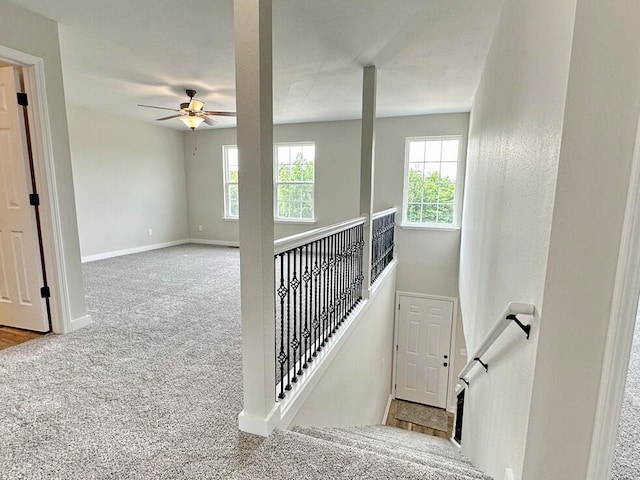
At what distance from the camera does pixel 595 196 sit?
2.89 ft

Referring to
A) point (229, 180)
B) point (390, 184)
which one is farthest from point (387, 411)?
point (229, 180)

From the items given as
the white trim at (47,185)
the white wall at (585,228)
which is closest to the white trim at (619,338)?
the white wall at (585,228)

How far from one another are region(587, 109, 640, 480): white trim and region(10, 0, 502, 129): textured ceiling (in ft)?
7.28

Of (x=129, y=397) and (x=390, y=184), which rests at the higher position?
(x=390, y=184)

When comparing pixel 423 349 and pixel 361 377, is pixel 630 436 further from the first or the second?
pixel 423 349

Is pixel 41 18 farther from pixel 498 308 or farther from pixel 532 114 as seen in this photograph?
pixel 498 308

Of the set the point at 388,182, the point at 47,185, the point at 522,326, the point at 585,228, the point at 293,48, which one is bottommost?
the point at 522,326

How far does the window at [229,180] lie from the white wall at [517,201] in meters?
5.63

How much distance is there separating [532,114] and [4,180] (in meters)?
3.70

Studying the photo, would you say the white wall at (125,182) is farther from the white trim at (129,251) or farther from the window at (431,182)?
the window at (431,182)

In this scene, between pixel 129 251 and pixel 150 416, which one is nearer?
pixel 150 416

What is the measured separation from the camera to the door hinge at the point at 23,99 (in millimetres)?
2473

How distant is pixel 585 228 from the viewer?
0.92 metres

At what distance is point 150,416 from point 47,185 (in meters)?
2.01
